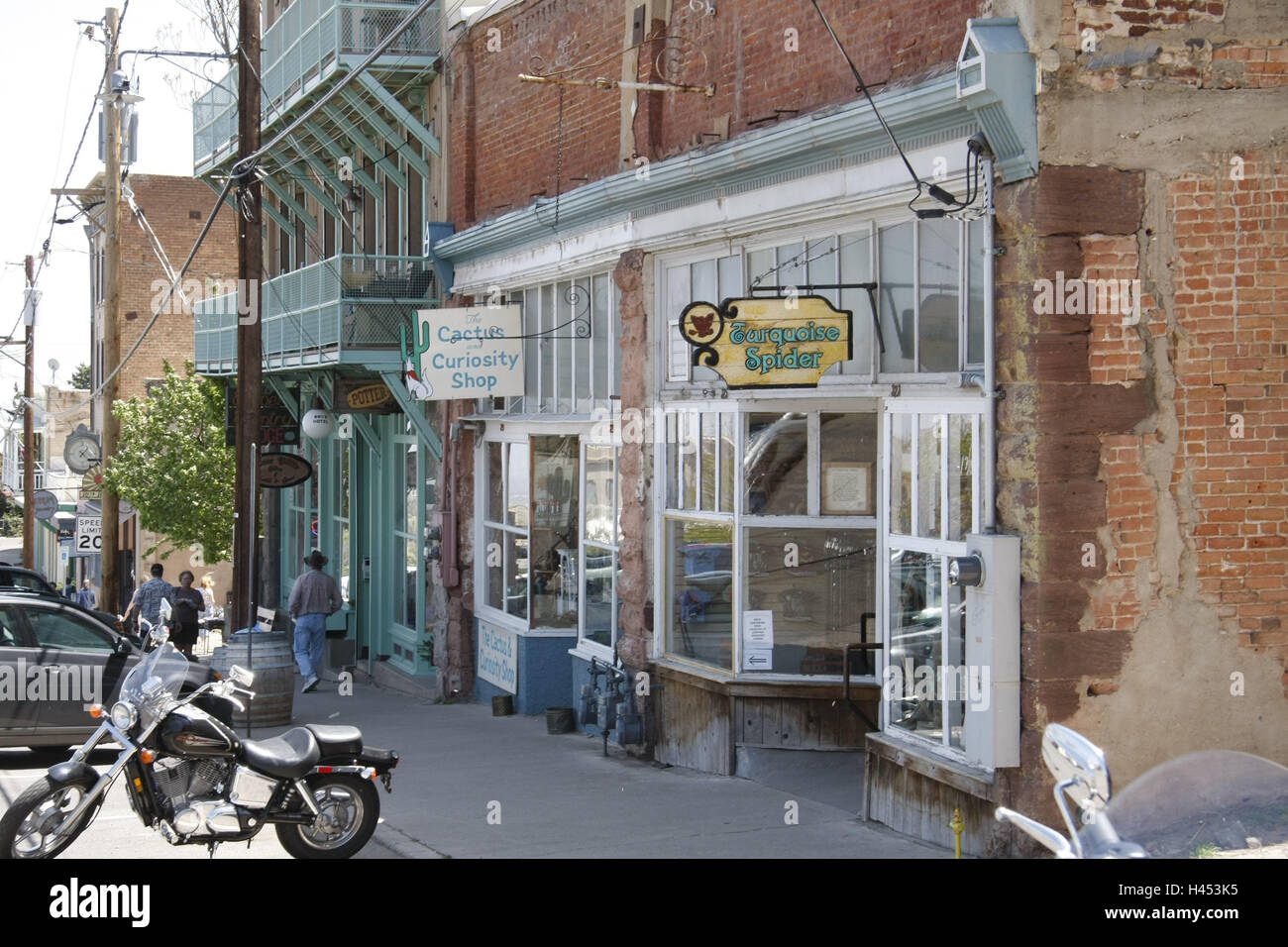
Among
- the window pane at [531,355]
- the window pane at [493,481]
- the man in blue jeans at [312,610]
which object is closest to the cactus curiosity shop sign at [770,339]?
the window pane at [531,355]

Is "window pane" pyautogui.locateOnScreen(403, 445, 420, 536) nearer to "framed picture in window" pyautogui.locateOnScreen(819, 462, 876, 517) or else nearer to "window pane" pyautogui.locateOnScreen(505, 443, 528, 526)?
"window pane" pyautogui.locateOnScreen(505, 443, 528, 526)

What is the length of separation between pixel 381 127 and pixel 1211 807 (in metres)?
13.4

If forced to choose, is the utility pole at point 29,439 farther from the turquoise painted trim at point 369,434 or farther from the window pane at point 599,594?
the window pane at point 599,594

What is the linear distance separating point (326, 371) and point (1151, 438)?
1402cm

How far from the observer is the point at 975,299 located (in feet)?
29.2

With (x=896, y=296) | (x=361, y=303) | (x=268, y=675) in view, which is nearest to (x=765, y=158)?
(x=896, y=296)

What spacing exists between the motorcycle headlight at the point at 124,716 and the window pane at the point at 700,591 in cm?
482

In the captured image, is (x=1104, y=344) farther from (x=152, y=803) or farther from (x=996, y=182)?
(x=152, y=803)

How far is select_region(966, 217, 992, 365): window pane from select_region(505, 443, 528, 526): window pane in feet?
24.7

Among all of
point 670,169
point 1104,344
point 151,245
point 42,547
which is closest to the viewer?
point 1104,344

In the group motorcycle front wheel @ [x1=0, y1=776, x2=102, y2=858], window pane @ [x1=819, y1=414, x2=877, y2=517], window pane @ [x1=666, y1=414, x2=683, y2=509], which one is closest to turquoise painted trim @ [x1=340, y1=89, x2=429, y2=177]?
window pane @ [x1=666, y1=414, x2=683, y2=509]

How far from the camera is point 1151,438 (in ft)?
26.9

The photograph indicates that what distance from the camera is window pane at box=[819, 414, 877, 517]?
1074 centimetres
